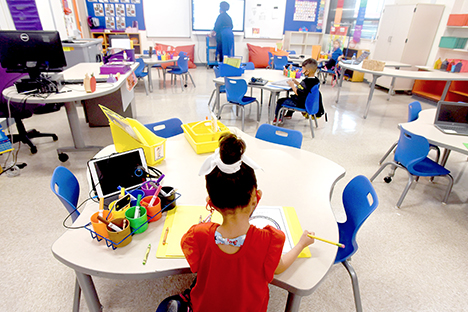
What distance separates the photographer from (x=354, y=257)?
2.02 metres

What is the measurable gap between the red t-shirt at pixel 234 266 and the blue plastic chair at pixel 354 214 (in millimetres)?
597

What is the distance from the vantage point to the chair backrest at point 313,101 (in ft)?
12.1

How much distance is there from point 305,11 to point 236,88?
6975 millimetres

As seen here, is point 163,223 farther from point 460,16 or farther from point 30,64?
point 460,16

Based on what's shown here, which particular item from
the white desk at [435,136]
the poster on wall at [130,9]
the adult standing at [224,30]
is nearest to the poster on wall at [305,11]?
the adult standing at [224,30]

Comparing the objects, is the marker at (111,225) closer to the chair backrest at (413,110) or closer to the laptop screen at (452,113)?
the laptop screen at (452,113)

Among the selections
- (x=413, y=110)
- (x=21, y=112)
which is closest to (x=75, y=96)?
(x=21, y=112)

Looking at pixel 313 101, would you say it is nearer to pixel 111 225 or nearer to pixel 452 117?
pixel 452 117

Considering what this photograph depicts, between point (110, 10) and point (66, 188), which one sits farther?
point (110, 10)

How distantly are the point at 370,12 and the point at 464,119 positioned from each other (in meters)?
6.12

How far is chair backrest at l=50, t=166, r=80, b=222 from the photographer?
1344 millimetres

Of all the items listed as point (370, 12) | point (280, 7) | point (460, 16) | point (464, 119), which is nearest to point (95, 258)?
point (464, 119)

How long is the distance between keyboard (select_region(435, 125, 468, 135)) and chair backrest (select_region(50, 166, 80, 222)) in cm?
301

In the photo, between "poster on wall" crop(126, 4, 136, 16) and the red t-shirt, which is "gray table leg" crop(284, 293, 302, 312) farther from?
"poster on wall" crop(126, 4, 136, 16)
